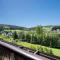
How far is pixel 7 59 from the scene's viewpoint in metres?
3.11

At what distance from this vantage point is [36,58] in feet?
6.61

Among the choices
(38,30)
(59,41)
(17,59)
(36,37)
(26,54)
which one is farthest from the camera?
(38,30)

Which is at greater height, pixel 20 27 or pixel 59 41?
pixel 20 27

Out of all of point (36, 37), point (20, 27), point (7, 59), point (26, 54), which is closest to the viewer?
point (26, 54)

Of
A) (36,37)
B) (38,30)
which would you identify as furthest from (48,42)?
(38,30)

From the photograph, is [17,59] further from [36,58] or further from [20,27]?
[20,27]

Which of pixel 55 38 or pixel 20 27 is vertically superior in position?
pixel 20 27

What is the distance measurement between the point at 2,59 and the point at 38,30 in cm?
6787

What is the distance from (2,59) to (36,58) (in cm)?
153

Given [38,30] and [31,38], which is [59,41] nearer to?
[31,38]

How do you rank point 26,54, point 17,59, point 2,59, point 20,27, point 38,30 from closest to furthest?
point 26,54
point 17,59
point 2,59
point 38,30
point 20,27

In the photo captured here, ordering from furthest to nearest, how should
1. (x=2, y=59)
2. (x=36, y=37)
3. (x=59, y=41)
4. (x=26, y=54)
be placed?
(x=36, y=37)
(x=59, y=41)
(x=2, y=59)
(x=26, y=54)

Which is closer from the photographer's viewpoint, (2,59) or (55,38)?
(2,59)

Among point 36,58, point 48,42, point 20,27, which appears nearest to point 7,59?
point 36,58
